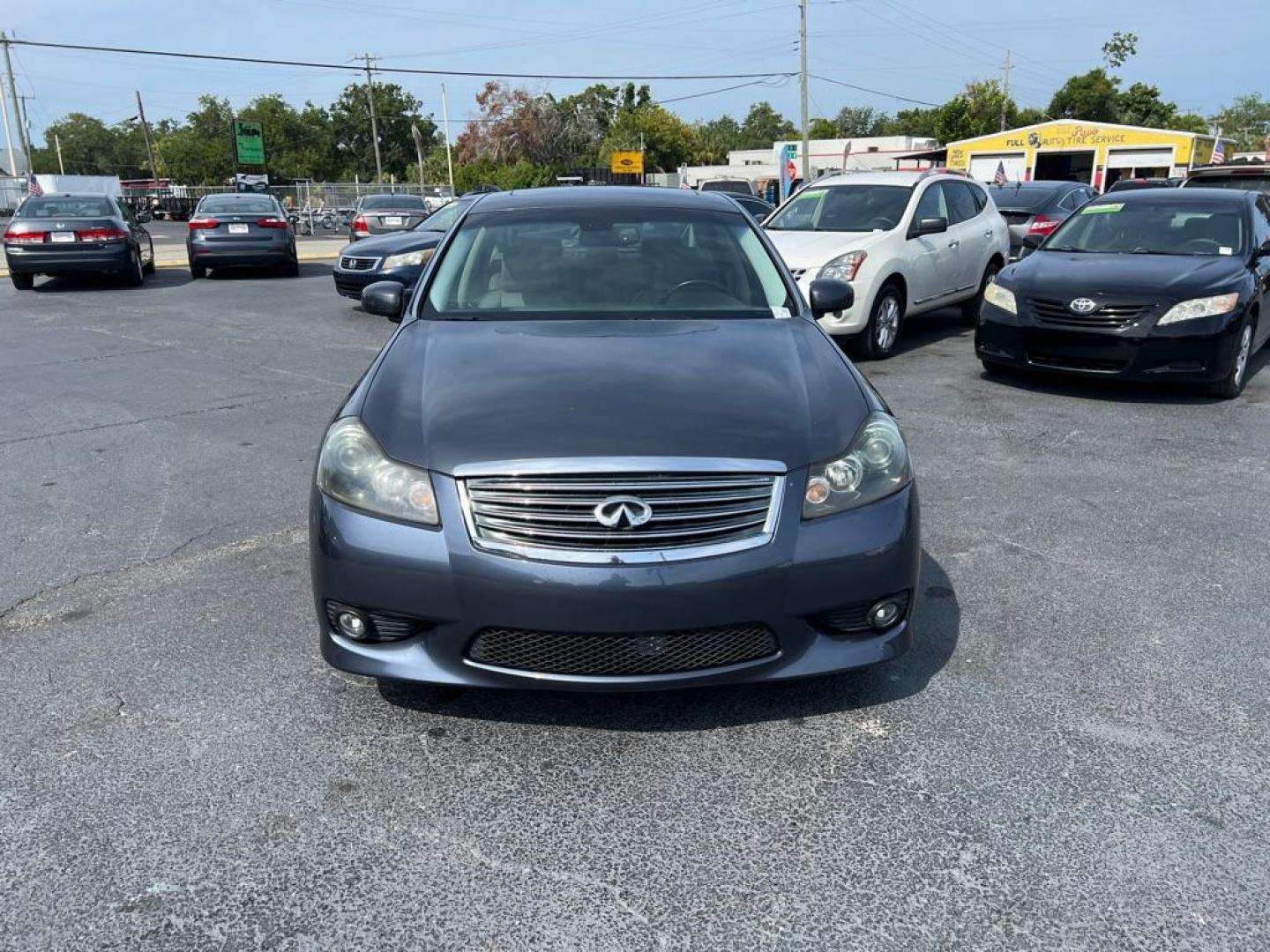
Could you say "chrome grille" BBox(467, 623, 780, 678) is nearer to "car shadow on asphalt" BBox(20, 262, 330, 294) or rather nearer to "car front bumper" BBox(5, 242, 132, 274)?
"car shadow on asphalt" BBox(20, 262, 330, 294)

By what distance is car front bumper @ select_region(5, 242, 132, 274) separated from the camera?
1538 centimetres

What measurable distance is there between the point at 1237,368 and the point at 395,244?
9.32m

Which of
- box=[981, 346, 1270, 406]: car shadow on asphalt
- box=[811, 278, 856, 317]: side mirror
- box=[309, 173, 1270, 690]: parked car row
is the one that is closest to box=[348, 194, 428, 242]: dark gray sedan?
box=[981, 346, 1270, 406]: car shadow on asphalt

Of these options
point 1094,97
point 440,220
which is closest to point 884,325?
point 440,220

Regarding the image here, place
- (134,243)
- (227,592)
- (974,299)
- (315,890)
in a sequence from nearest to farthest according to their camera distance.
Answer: (315,890) < (227,592) < (974,299) < (134,243)

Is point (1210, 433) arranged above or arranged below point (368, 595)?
below

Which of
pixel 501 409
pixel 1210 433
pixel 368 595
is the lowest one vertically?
pixel 1210 433

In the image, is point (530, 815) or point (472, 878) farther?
point (530, 815)

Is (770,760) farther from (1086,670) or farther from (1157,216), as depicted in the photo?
(1157,216)

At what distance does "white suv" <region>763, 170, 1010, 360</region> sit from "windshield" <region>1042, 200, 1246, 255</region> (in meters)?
1.29

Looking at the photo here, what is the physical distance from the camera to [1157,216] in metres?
8.72

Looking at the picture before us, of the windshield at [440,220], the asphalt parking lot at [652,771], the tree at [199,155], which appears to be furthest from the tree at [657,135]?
the asphalt parking lot at [652,771]

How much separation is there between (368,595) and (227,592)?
1.61m

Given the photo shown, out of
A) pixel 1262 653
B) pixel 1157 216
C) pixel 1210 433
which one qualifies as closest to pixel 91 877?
pixel 1262 653
